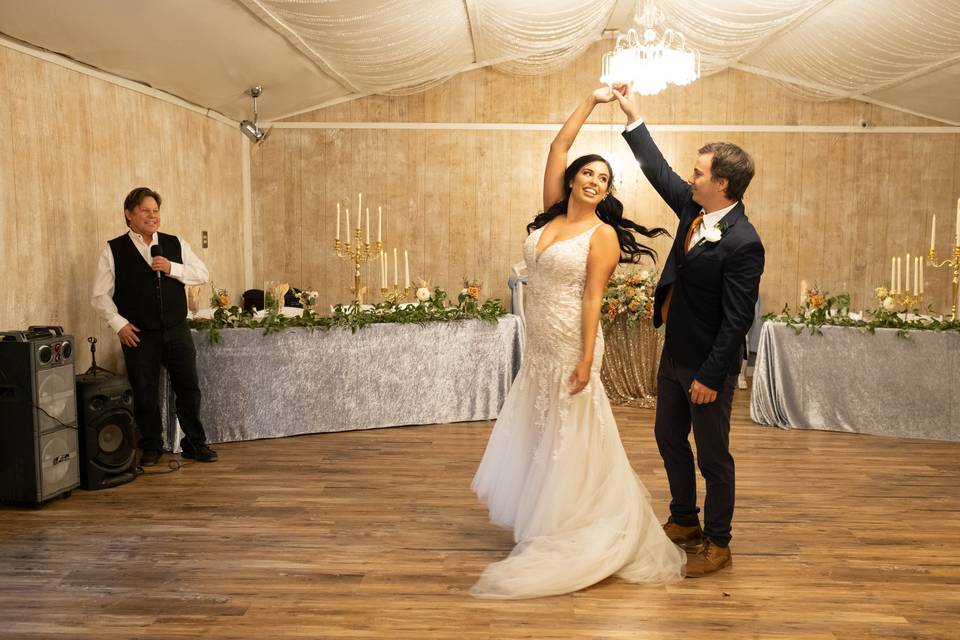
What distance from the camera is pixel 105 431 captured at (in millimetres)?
4824

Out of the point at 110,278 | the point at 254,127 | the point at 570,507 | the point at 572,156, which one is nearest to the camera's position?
the point at 570,507

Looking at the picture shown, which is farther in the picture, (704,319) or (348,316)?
(348,316)

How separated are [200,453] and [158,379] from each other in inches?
21.7

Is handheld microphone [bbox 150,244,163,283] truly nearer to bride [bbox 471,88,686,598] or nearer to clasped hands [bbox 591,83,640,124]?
bride [bbox 471,88,686,598]

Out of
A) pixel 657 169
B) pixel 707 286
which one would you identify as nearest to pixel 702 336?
pixel 707 286

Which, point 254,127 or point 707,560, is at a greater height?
point 254,127

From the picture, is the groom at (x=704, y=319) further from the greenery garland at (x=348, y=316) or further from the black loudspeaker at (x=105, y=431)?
the black loudspeaker at (x=105, y=431)

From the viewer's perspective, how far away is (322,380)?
20.0 feet

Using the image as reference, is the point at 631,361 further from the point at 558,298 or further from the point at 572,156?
the point at 558,298

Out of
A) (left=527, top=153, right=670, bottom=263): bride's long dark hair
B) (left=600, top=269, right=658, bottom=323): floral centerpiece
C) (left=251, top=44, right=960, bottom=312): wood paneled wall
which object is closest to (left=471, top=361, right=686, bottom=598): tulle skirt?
(left=527, top=153, right=670, bottom=263): bride's long dark hair

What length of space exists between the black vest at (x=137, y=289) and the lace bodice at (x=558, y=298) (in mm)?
2664

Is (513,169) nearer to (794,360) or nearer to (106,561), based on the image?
(794,360)

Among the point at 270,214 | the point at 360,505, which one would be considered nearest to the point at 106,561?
the point at 360,505

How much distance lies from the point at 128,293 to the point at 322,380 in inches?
60.0
